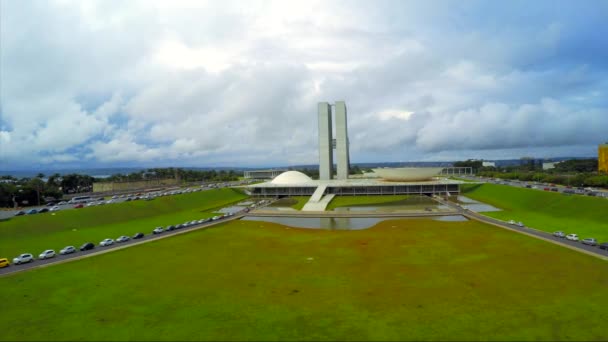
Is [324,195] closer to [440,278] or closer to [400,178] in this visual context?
[400,178]

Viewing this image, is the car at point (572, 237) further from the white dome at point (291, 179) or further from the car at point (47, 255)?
Result: the white dome at point (291, 179)

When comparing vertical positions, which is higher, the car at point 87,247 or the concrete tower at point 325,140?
the concrete tower at point 325,140

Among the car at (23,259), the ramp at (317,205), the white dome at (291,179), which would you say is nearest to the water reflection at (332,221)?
the ramp at (317,205)

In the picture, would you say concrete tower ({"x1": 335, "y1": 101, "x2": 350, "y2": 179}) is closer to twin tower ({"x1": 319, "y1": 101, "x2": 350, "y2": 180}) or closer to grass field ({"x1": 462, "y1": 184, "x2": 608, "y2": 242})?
twin tower ({"x1": 319, "y1": 101, "x2": 350, "y2": 180})

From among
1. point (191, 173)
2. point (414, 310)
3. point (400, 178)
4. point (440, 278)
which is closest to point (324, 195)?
point (400, 178)

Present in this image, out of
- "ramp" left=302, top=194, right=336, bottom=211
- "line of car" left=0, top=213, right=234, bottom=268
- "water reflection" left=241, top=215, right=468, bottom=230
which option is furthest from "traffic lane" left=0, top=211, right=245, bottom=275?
"ramp" left=302, top=194, right=336, bottom=211

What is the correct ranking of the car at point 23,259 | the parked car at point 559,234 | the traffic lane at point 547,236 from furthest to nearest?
1. the parked car at point 559,234
2. the car at point 23,259
3. the traffic lane at point 547,236

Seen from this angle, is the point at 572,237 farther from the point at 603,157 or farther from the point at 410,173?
the point at 603,157
